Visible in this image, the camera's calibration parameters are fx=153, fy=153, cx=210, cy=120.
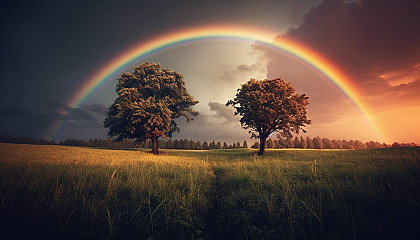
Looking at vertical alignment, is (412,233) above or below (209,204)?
above

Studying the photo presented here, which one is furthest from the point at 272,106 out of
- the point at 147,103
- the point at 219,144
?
the point at 219,144

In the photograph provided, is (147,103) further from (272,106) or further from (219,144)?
(219,144)

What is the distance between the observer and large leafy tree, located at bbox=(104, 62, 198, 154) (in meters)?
19.4

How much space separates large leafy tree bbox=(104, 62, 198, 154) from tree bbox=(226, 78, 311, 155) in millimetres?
8973

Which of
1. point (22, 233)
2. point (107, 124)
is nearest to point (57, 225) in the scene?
point (22, 233)

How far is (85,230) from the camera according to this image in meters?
2.48

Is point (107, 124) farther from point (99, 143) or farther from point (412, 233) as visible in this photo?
point (99, 143)

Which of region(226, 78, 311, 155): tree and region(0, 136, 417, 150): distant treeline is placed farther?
region(0, 136, 417, 150): distant treeline

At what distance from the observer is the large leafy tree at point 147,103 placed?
63.5 ft

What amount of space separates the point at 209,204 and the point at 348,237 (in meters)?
2.93

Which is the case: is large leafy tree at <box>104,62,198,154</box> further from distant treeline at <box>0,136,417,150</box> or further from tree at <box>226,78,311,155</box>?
distant treeline at <box>0,136,417,150</box>

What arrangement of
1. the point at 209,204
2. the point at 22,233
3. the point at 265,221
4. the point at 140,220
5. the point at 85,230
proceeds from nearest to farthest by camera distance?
the point at 22,233 → the point at 85,230 → the point at 140,220 → the point at 265,221 → the point at 209,204

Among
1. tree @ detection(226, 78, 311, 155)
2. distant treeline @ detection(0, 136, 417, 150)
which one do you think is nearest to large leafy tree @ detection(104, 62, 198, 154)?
tree @ detection(226, 78, 311, 155)

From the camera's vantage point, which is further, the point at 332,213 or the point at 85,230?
the point at 332,213
